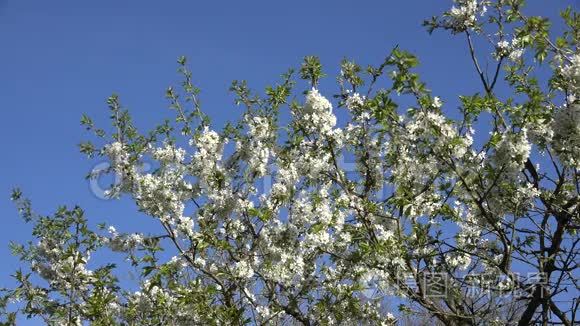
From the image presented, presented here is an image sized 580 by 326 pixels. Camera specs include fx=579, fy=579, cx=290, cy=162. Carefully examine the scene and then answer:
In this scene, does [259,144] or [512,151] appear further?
[259,144]

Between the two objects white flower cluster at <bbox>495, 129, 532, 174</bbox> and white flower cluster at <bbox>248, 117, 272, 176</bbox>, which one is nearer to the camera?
white flower cluster at <bbox>495, 129, 532, 174</bbox>

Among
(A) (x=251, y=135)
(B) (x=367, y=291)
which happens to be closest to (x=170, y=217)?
(A) (x=251, y=135)

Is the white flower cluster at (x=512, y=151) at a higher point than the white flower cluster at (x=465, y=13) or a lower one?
lower

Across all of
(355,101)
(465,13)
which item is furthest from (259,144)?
(465,13)

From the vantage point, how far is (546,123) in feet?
15.0

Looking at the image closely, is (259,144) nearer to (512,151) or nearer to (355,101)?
(355,101)

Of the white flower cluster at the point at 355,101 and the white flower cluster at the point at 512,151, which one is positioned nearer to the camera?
the white flower cluster at the point at 512,151

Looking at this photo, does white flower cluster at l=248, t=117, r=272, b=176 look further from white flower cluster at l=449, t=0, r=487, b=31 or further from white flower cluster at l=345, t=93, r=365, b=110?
white flower cluster at l=449, t=0, r=487, b=31

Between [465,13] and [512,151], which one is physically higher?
[465,13]

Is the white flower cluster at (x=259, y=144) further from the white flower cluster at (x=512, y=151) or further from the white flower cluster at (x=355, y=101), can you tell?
the white flower cluster at (x=512, y=151)

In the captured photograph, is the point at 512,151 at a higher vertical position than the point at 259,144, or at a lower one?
lower

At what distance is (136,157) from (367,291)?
2942 millimetres

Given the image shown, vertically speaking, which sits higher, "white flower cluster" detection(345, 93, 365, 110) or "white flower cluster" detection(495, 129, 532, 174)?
"white flower cluster" detection(345, 93, 365, 110)

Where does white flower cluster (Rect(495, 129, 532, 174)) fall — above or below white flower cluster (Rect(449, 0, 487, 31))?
below
